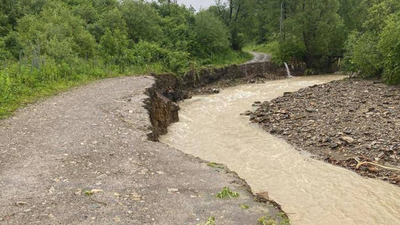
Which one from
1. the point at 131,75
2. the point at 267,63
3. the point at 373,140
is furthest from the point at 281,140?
the point at 267,63

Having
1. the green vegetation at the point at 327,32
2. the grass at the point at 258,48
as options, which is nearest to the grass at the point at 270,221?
the green vegetation at the point at 327,32

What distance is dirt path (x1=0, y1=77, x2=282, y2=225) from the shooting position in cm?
630

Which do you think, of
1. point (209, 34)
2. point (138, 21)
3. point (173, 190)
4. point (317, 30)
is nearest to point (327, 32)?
point (317, 30)

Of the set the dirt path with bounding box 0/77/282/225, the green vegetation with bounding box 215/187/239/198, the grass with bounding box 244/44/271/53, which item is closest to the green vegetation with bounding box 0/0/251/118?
the dirt path with bounding box 0/77/282/225

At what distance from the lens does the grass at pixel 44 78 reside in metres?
14.1

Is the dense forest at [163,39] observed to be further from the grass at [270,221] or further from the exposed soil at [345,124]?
the grass at [270,221]

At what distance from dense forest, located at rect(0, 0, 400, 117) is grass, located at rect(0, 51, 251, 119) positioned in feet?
0.17

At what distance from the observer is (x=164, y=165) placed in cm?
884

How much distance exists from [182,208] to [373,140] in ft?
30.4

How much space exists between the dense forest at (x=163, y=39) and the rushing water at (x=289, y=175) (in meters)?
7.75

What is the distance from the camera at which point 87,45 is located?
25.2 metres

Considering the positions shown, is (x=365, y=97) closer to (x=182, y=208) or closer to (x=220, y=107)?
(x=220, y=107)

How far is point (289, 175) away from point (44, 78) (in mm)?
13354

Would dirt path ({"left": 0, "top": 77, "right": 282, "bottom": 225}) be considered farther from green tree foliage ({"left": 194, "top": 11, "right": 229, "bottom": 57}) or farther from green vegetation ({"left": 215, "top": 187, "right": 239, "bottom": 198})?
green tree foliage ({"left": 194, "top": 11, "right": 229, "bottom": 57})
